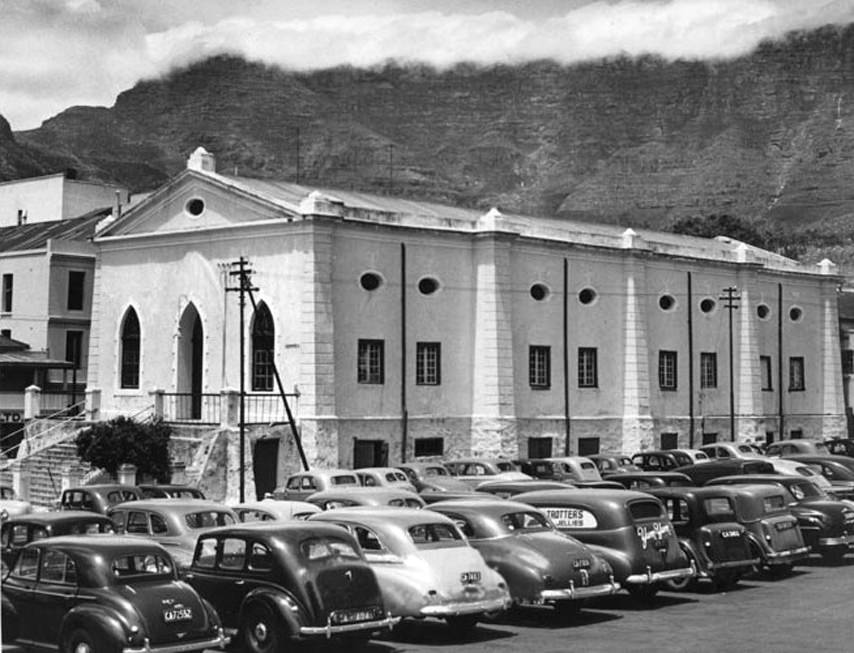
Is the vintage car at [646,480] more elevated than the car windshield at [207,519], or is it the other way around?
the vintage car at [646,480]

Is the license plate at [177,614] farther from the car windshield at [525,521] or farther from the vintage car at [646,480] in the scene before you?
the vintage car at [646,480]

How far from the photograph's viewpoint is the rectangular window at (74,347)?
182 ft

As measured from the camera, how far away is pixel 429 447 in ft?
140

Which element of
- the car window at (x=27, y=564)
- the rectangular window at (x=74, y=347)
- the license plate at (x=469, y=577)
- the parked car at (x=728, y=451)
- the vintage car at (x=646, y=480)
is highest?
the rectangular window at (x=74, y=347)

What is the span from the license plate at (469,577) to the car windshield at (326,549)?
67.8 inches

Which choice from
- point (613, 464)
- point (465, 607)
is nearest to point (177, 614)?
point (465, 607)

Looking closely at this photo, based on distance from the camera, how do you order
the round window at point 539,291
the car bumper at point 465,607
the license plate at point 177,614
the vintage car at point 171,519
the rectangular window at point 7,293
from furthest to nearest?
1. the rectangular window at point 7,293
2. the round window at point 539,291
3. the vintage car at point 171,519
4. the car bumper at point 465,607
5. the license plate at point 177,614

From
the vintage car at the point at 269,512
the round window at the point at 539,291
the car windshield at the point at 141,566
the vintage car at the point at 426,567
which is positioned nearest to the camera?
the car windshield at the point at 141,566

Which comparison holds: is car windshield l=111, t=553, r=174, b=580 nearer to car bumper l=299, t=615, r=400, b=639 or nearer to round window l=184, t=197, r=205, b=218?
car bumper l=299, t=615, r=400, b=639

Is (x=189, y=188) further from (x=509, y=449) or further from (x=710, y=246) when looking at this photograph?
(x=710, y=246)

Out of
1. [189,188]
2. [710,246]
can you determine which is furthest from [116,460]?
[710,246]

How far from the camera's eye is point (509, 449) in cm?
4319

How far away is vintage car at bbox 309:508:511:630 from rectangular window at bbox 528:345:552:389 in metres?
27.2

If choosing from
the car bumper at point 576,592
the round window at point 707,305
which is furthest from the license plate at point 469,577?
the round window at point 707,305
